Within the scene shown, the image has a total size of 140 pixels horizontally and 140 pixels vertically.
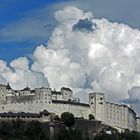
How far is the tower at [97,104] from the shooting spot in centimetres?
12256

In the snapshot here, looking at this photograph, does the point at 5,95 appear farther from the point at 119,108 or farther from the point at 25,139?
the point at 25,139

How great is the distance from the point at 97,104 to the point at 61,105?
835 cm

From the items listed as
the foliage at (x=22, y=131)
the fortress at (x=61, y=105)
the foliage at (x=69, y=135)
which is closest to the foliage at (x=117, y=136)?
the foliage at (x=69, y=135)

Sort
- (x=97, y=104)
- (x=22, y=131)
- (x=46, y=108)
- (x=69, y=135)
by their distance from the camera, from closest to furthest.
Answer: (x=22, y=131) → (x=69, y=135) → (x=46, y=108) → (x=97, y=104)

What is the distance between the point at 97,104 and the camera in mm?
123875

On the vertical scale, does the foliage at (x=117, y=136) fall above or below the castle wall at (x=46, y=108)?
below

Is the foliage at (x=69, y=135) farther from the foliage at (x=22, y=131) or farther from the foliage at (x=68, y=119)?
the foliage at (x=68, y=119)

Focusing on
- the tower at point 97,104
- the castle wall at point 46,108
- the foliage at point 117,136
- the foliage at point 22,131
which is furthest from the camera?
the tower at point 97,104

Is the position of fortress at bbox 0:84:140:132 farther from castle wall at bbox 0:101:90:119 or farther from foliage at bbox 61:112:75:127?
foliage at bbox 61:112:75:127

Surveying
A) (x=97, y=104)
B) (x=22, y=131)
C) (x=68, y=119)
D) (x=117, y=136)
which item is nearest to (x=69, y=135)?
(x=22, y=131)

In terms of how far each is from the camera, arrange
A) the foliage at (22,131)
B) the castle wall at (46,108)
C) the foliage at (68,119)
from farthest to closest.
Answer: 1. the castle wall at (46,108)
2. the foliage at (68,119)
3. the foliage at (22,131)

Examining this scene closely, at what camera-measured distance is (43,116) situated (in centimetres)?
10325

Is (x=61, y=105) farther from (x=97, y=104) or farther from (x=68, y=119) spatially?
(x=68, y=119)

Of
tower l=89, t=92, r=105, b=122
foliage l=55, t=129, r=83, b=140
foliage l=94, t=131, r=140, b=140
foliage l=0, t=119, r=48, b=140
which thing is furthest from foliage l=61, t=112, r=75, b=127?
tower l=89, t=92, r=105, b=122
